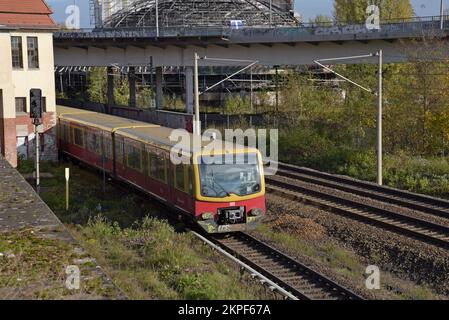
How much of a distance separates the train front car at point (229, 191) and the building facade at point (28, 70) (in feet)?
58.6

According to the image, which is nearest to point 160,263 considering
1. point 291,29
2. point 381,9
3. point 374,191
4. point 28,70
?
point 374,191

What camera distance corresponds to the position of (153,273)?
12367 millimetres

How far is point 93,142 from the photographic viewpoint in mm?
25344

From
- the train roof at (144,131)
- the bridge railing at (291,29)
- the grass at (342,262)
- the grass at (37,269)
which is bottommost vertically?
the grass at (342,262)

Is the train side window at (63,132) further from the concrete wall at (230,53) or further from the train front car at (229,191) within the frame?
the train front car at (229,191)

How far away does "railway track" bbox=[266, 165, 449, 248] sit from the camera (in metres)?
15.9

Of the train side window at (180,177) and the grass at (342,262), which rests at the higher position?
the train side window at (180,177)

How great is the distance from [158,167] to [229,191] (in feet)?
10.2

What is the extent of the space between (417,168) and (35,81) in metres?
19.3

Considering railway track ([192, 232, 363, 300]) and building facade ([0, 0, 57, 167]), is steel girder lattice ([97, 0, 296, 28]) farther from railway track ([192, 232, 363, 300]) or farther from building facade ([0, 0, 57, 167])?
railway track ([192, 232, 363, 300])

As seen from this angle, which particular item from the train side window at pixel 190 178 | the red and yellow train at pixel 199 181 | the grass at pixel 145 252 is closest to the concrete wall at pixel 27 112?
the grass at pixel 145 252

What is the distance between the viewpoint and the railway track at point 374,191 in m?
19.0

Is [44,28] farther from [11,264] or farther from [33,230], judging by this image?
[11,264]

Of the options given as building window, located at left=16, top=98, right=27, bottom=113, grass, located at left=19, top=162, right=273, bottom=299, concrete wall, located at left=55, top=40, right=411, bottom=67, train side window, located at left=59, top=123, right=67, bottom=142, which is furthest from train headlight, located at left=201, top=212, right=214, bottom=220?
building window, located at left=16, top=98, right=27, bottom=113
